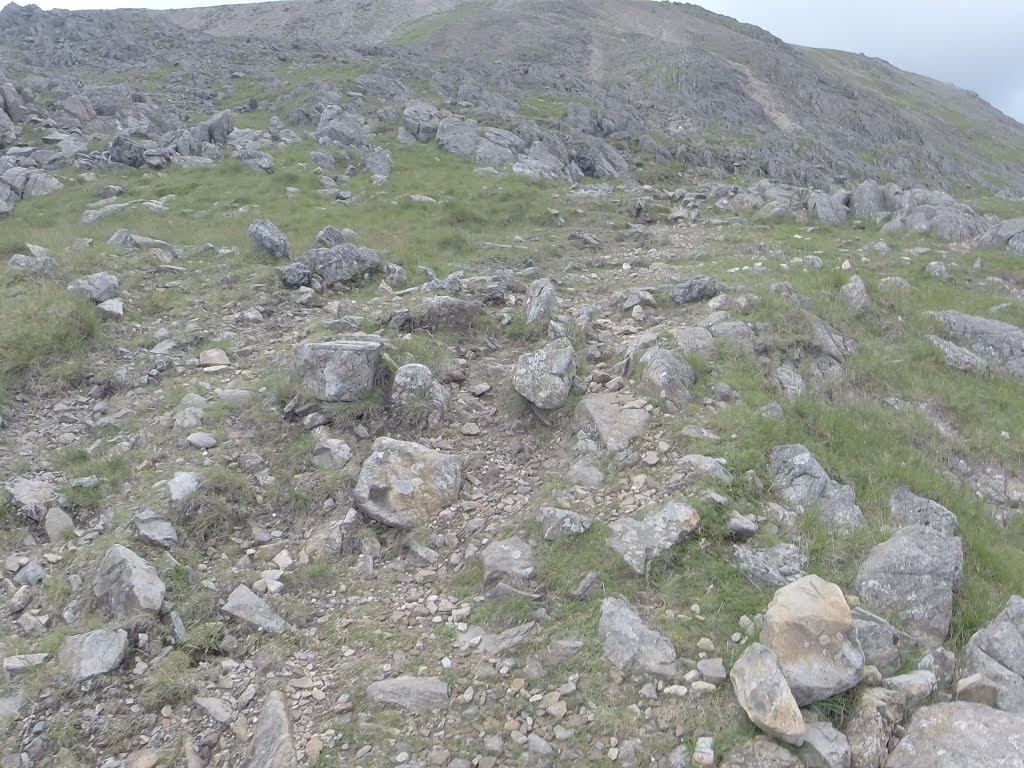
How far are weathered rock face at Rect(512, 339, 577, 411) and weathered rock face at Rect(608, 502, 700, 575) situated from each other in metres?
2.39

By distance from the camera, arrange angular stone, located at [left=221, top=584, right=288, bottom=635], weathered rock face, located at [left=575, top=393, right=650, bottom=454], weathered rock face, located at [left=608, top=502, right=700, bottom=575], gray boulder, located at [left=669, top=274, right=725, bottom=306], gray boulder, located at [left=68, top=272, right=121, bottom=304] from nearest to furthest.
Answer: angular stone, located at [left=221, top=584, right=288, bottom=635]
weathered rock face, located at [left=608, top=502, right=700, bottom=575]
weathered rock face, located at [left=575, top=393, right=650, bottom=454]
gray boulder, located at [left=68, top=272, right=121, bottom=304]
gray boulder, located at [left=669, top=274, right=725, bottom=306]

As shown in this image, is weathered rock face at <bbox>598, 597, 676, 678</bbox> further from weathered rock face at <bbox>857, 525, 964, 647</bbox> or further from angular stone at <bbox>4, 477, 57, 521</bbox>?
angular stone at <bbox>4, 477, 57, 521</bbox>

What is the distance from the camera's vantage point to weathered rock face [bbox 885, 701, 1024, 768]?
4.01 meters

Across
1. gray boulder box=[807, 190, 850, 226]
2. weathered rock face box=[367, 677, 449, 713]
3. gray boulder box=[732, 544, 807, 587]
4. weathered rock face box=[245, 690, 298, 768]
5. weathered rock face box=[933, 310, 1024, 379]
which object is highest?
gray boulder box=[807, 190, 850, 226]

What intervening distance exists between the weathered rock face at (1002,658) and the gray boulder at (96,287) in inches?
480

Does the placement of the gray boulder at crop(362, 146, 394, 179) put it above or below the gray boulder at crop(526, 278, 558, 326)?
below

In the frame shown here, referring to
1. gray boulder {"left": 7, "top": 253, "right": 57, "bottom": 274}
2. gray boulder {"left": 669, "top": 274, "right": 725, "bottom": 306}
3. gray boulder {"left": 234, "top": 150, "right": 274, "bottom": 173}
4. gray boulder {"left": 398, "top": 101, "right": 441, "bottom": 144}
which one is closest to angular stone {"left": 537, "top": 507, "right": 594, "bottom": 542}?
gray boulder {"left": 669, "top": 274, "right": 725, "bottom": 306}

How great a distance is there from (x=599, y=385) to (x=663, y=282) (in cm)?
509

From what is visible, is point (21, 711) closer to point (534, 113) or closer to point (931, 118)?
point (534, 113)

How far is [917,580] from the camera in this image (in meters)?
5.57

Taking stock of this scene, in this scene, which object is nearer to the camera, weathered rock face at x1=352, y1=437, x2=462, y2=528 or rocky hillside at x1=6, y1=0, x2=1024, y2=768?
rocky hillside at x1=6, y1=0, x2=1024, y2=768

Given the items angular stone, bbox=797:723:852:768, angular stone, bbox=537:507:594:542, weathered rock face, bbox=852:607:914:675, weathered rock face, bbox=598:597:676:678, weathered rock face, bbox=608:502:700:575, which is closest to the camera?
angular stone, bbox=797:723:852:768

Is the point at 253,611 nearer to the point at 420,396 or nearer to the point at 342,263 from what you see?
the point at 420,396

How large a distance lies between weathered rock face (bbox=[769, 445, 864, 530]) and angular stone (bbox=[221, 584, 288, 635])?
4610 mm
